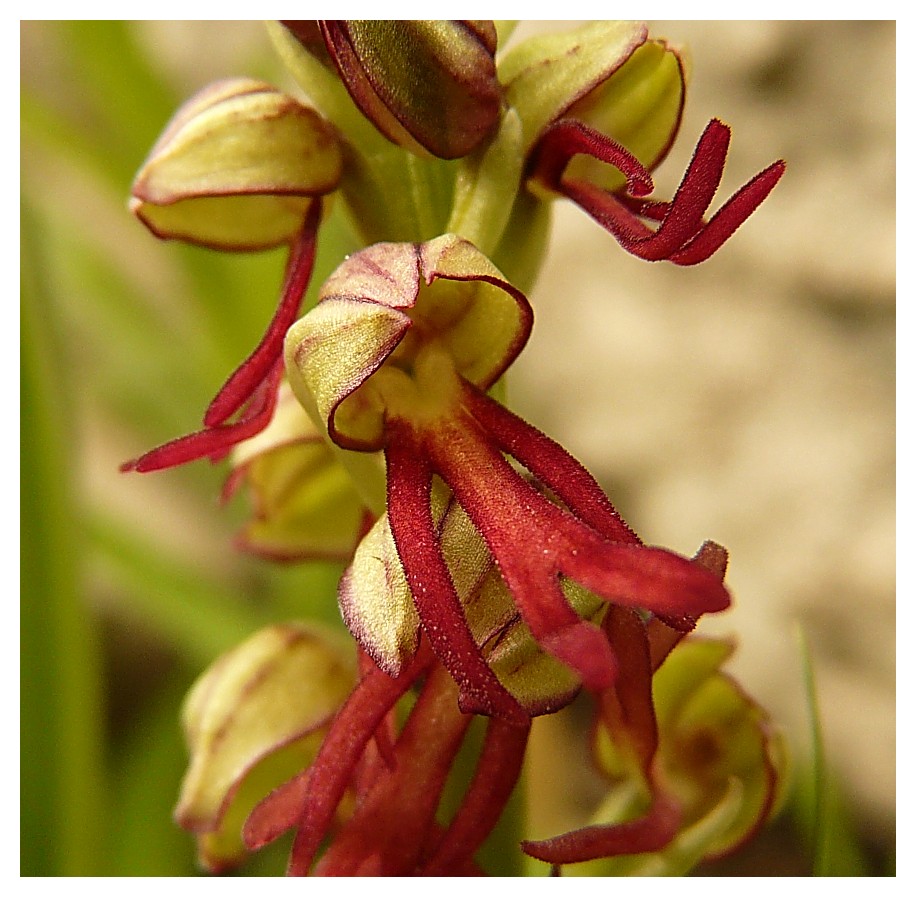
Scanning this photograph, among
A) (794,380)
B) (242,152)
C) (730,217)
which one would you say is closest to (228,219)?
(242,152)

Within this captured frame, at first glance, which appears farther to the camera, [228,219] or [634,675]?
[228,219]

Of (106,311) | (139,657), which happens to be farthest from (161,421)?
(139,657)

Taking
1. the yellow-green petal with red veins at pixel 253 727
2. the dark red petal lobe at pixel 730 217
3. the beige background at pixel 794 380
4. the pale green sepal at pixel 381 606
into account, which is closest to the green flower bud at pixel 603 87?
the dark red petal lobe at pixel 730 217

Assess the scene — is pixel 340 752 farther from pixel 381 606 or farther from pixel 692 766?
pixel 692 766

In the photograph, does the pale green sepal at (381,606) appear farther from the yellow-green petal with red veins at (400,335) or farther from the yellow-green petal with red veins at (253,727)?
the yellow-green petal with red veins at (253,727)

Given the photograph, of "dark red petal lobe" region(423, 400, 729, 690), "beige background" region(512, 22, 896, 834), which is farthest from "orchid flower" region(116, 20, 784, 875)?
"beige background" region(512, 22, 896, 834)

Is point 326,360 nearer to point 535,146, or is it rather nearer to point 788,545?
point 535,146
